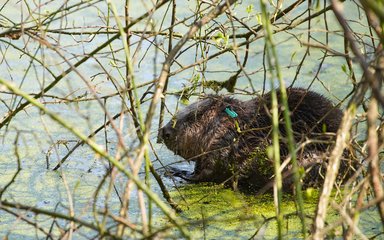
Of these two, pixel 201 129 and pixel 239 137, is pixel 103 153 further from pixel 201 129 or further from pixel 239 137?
pixel 201 129

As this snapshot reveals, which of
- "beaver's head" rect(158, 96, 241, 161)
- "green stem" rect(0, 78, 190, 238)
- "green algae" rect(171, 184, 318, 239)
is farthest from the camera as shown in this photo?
"beaver's head" rect(158, 96, 241, 161)

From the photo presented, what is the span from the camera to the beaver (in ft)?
16.4

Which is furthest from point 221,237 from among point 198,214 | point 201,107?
point 201,107

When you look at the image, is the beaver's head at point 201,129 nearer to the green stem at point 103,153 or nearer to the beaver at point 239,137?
the beaver at point 239,137

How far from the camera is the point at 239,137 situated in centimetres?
494

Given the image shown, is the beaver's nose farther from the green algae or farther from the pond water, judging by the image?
the green algae

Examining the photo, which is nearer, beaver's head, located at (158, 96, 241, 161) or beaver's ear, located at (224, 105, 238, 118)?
beaver's ear, located at (224, 105, 238, 118)

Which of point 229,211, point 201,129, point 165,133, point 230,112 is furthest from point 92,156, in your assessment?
point 229,211

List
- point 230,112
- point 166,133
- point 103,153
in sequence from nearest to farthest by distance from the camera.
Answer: point 103,153 < point 230,112 < point 166,133

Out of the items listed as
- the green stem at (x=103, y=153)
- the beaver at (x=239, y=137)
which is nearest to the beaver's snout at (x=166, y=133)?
the beaver at (x=239, y=137)

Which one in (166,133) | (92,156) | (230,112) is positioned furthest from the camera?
(92,156)

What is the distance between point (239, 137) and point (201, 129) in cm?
42

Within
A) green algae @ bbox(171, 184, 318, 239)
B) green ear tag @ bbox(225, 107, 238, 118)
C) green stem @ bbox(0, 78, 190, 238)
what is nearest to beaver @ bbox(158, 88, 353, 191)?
green ear tag @ bbox(225, 107, 238, 118)

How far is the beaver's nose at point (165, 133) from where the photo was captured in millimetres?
5281
